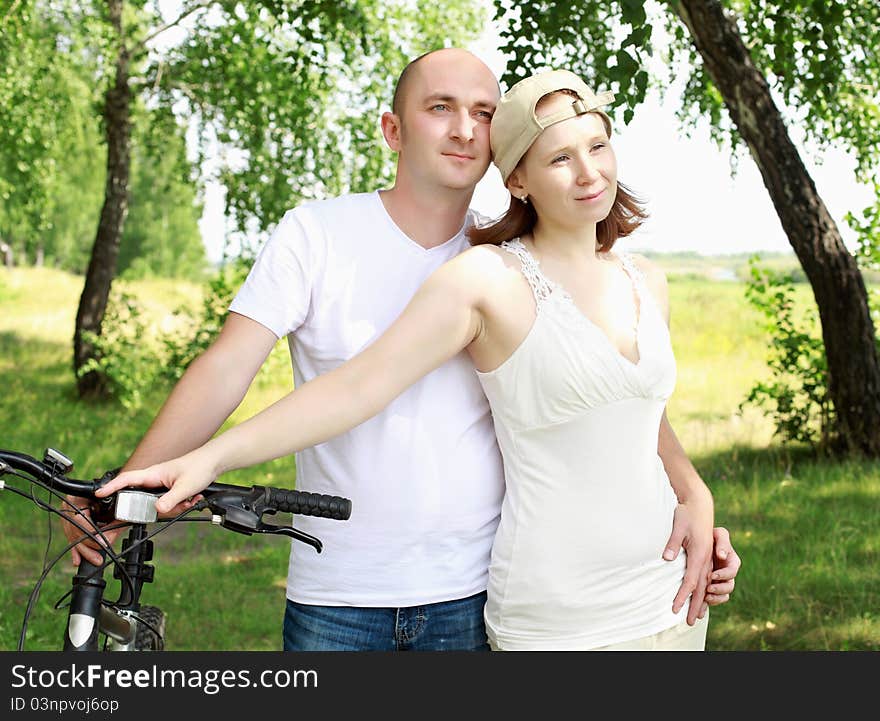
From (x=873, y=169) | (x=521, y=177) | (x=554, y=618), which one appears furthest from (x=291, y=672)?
(x=873, y=169)

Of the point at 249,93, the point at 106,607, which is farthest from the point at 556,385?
the point at 249,93

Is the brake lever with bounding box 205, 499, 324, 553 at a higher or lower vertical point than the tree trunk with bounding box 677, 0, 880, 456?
lower

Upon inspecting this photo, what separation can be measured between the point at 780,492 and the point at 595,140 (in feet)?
19.9

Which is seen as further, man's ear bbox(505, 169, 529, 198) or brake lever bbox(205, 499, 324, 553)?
man's ear bbox(505, 169, 529, 198)

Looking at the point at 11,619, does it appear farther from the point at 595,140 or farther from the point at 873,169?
the point at 873,169

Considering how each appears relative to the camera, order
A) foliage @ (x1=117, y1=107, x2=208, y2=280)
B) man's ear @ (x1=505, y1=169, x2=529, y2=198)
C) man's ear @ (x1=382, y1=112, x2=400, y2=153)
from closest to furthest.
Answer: man's ear @ (x1=505, y1=169, x2=529, y2=198), man's ear @ (x1=382, y1=112, x2=400, y2=153), foliage @ (x1=117, y1=107, x2=208, y2=280)

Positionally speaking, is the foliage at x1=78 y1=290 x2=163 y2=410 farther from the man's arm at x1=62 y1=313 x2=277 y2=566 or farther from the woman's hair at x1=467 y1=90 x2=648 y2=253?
the woman's hair at x1=467 y1=90 x2=648 y2=253

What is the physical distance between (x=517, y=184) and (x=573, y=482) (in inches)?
23.6

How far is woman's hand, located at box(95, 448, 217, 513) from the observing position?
5.65 feet

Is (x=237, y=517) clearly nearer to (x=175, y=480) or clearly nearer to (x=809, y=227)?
(x=175, y=480)

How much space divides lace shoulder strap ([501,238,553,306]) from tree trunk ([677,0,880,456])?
4.81 metres

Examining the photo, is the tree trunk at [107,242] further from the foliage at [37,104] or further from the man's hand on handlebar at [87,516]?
the man's hand on handlebar at [87,516]

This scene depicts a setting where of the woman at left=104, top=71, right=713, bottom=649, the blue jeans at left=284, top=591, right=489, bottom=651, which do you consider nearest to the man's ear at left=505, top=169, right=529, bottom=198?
the woman at left=104, top=71, right=713, bottom=649

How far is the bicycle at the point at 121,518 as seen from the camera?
5.51ft
